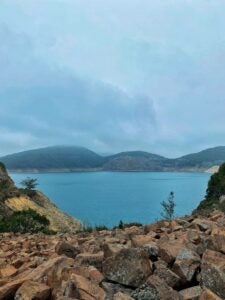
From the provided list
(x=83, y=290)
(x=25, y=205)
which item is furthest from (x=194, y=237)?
(x=25, y=205)

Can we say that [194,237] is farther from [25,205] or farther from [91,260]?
[25,205]

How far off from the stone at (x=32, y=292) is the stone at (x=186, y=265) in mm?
1803

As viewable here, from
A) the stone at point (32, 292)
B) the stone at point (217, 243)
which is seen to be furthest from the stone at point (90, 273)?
the stone at point (217, 243)

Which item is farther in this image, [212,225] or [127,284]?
[212,225]

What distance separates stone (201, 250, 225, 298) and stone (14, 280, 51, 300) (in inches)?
81.4

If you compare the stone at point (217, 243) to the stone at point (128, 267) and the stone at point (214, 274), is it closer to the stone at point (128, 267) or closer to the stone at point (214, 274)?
the stone at point (214, 274)

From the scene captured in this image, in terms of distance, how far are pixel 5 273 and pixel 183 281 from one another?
9.72 feet

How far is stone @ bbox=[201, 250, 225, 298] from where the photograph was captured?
6.39m

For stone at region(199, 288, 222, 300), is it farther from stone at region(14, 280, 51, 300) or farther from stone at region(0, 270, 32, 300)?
stone at region(0, 270, 32, 300)

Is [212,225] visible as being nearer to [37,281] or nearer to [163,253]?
[163,253]

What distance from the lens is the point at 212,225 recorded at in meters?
10.5

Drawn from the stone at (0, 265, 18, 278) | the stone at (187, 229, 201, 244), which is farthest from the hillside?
the stone at (0, 265, 18, 278)

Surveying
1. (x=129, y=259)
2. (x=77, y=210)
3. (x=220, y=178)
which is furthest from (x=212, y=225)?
(x=77, y=210)

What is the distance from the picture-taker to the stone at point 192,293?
20.6ft
